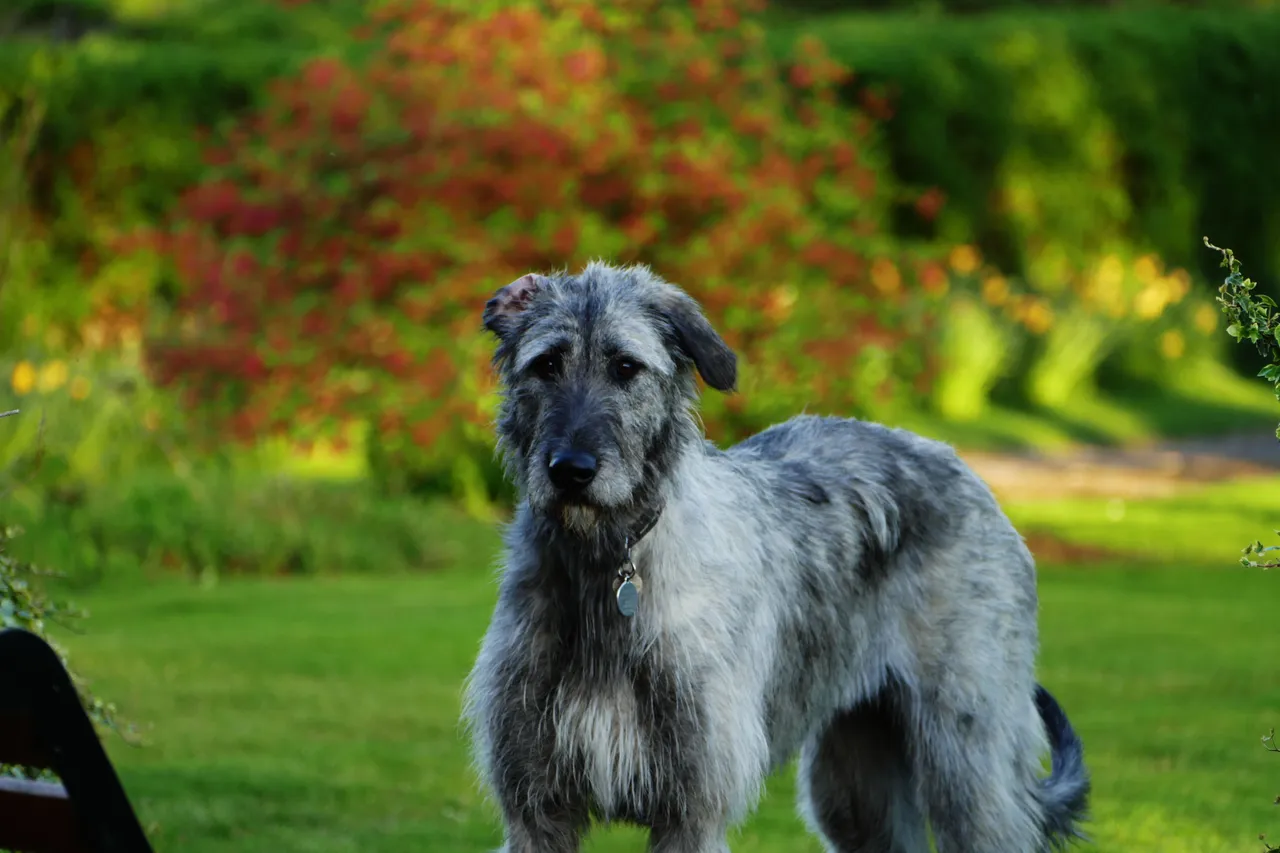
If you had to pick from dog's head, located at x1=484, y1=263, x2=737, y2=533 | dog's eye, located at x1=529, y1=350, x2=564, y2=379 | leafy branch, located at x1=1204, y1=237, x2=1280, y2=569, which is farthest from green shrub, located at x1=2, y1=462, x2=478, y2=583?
leafy branch, located at x1=1204, y1=237, x2=1280, y2=569

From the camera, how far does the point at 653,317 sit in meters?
4.61

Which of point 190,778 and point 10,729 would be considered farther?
point 190,778

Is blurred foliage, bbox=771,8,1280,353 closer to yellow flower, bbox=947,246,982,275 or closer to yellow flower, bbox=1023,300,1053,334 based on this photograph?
yellow flower, bbox=947,246,982,275

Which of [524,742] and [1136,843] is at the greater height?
[524,742]

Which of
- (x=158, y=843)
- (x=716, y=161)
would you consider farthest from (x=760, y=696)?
(x=716, y=161)

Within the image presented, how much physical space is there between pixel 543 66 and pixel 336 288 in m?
2.43

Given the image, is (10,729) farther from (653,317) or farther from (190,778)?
(190,778)

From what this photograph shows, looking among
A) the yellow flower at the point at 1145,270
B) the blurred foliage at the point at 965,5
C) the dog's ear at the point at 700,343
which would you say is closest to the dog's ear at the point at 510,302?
the dog's ear at the point at 700,343

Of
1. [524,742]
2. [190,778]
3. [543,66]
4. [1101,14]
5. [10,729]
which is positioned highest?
[1101,14]

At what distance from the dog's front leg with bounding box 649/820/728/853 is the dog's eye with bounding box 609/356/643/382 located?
1148mm

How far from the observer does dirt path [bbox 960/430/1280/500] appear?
54.2 feet

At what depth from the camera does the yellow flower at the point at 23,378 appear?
43.4 ft

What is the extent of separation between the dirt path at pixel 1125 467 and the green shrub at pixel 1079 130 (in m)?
2.42

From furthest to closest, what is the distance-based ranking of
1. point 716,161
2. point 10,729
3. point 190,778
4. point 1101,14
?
point 1101,14, point 716,161, point 190,778, point 10,729
